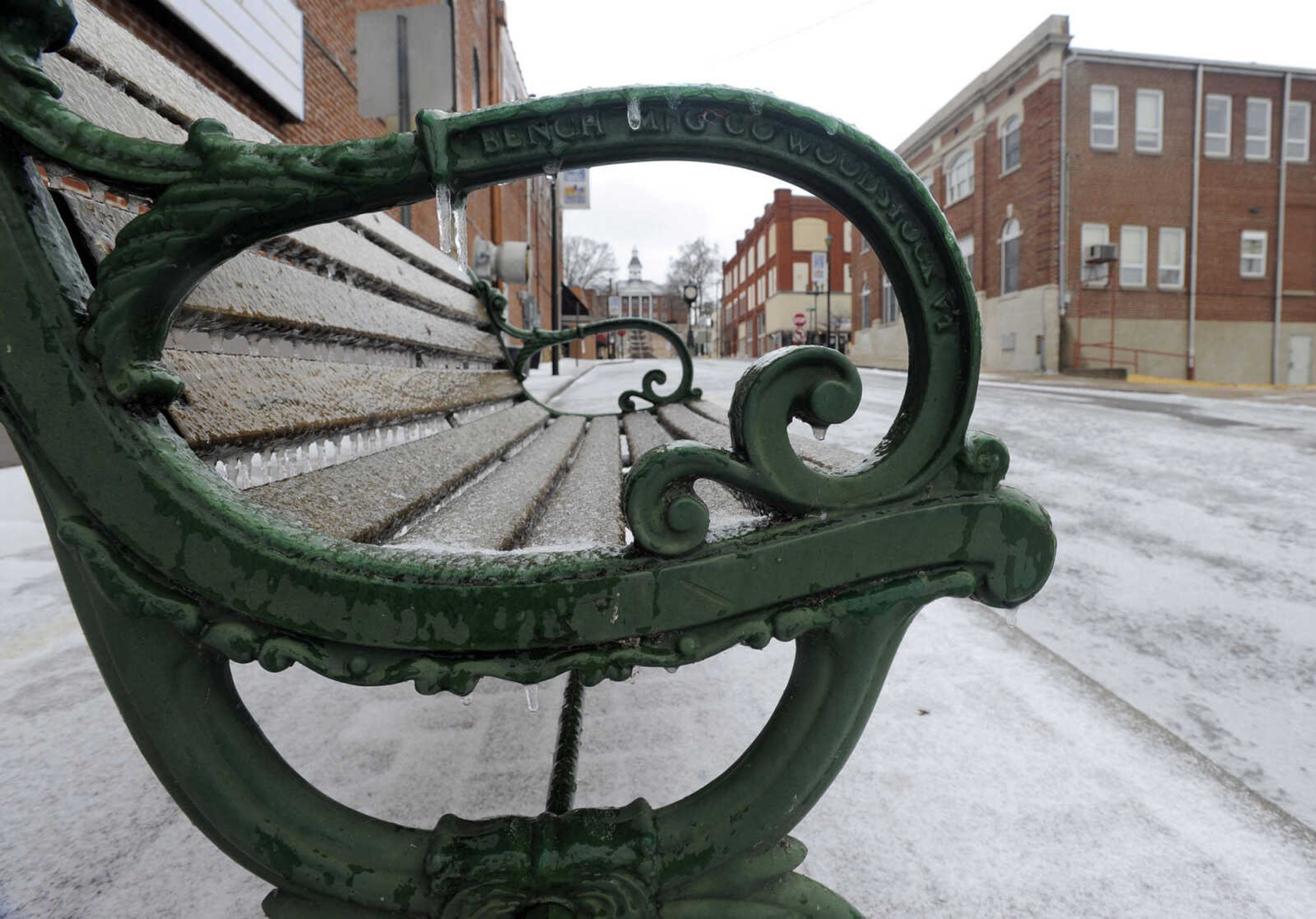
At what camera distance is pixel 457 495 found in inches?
50.3

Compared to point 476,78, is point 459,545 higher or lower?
lower

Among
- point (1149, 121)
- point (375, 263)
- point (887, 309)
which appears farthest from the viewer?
point (887, 309)

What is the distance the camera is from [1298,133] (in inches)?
824

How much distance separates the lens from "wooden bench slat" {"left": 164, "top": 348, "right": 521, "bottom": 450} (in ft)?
2.67

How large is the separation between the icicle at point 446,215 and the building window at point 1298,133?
28207mm

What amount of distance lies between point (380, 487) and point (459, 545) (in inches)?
11.2

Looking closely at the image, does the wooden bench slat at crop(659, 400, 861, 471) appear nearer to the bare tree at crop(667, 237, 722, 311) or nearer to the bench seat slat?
the bench seat slat

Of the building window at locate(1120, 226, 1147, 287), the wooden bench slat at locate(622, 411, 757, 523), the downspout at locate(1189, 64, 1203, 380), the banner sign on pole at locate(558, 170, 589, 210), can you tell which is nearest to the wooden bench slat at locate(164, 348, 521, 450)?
the wooden bench slat at locate(622, 411, 757, 523)

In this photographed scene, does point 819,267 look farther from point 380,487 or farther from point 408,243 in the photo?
point 380,487

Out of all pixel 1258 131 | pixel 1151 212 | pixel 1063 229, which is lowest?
pixel 1063 229

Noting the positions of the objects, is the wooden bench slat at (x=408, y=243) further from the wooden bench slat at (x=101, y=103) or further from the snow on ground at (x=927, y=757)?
the snow on ground at (x=927, y=757)

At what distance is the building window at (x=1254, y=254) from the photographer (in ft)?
67.6

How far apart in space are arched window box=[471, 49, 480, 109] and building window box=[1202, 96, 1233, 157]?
771 inches

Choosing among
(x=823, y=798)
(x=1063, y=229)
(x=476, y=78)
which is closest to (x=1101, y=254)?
(x=1063, y=229)
